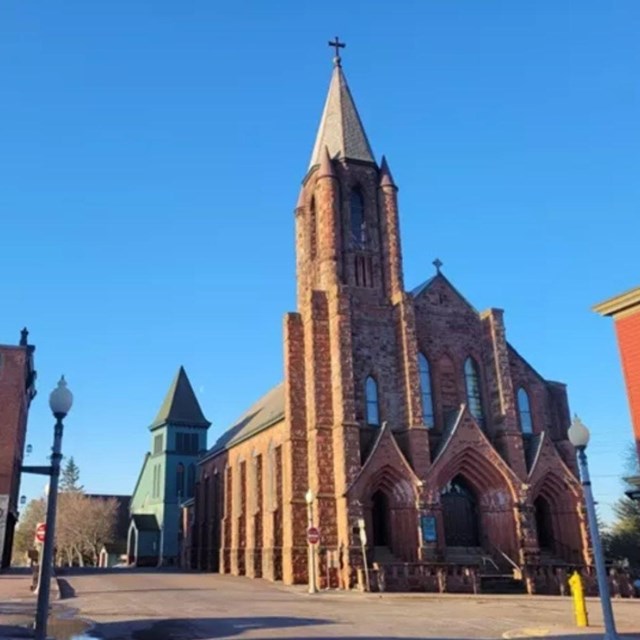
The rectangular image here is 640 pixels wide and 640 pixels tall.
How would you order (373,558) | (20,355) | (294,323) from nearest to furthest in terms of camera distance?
(373,558) → (294,323) → (20,355)

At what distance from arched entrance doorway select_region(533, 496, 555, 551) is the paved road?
35.3 ft

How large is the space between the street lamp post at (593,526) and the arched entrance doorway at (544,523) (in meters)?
23.1

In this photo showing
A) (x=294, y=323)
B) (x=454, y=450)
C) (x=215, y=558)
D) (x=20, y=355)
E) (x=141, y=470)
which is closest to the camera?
(x=454, y=450)

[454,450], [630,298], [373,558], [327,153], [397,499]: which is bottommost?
[373,558]

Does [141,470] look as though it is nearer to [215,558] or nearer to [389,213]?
[215,558]

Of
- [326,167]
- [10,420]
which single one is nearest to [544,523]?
[326,167]

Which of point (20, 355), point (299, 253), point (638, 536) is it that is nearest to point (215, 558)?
point (20, 355)

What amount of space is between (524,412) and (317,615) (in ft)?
73.3

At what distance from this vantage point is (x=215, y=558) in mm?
49031

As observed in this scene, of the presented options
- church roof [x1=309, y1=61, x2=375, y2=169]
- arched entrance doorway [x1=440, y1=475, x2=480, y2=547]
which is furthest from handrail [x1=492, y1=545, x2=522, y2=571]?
church roof [x1=309, y1=61, x2=375, y2=169]

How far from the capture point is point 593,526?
12750mm

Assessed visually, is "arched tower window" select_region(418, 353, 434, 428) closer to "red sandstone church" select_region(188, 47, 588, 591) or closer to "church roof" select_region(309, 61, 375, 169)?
"red sandstone church" select_region(188, 47, 588, 591)

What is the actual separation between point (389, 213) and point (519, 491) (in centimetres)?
1662

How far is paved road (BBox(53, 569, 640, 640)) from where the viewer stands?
14422 mm
